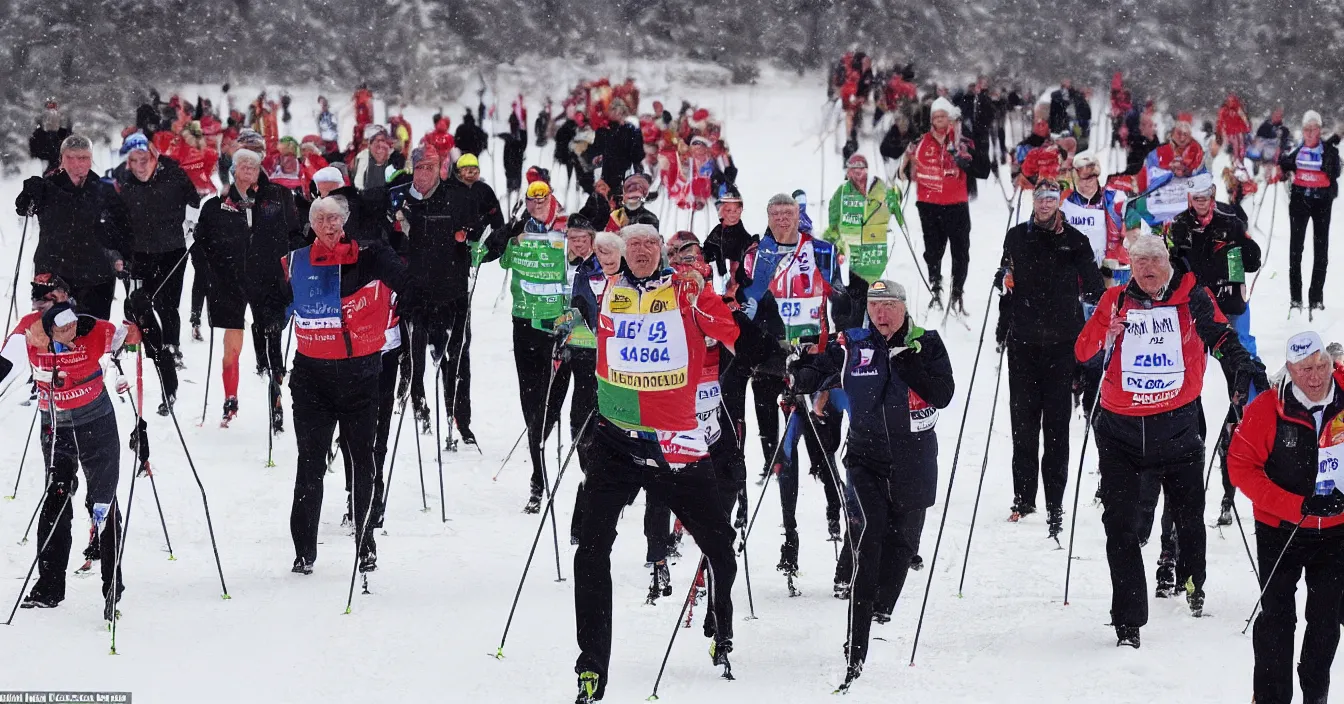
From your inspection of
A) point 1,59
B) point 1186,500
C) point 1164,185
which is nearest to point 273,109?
point 1,59

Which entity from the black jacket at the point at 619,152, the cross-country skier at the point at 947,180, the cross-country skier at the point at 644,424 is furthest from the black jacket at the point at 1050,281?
the black jacket at the point at 619,152

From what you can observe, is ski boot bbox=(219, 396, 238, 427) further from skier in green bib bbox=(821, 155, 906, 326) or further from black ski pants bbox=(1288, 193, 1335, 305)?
black ski pants bbox=(1288, 193, 1335, 305)

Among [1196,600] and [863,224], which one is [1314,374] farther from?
[863,224]

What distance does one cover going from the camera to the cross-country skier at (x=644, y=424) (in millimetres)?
5613

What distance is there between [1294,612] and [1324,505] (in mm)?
418

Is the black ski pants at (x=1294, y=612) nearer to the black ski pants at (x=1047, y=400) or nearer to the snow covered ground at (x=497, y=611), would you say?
the snow covered ground at (x=497, y=611)

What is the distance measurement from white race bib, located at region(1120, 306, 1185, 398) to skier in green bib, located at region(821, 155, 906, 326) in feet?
16.7

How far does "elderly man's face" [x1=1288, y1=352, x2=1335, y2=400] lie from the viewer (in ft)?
17.5

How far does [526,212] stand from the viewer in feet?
31.1

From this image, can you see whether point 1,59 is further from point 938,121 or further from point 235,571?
point 235,571

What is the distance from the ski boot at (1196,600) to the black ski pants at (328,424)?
3.81 m

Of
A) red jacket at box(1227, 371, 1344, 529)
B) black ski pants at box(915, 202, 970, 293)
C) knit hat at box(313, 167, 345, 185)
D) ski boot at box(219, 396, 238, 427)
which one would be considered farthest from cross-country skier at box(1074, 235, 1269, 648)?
ski boot at box(219, 396, 238, 427)

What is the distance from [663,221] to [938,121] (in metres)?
6.45

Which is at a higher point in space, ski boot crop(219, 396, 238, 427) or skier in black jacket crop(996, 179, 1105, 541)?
skier in black jacket crop(996, 179, 1105, 541)
